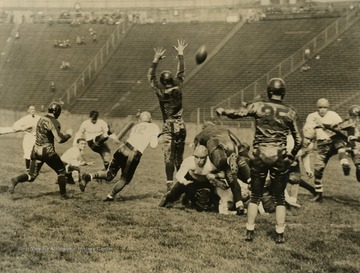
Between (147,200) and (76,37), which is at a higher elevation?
(76,37)

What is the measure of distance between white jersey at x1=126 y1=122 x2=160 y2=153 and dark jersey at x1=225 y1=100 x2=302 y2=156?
2.61 metres

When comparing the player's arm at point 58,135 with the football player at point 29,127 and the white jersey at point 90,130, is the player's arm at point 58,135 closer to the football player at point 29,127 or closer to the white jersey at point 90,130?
the football player at point 29,127

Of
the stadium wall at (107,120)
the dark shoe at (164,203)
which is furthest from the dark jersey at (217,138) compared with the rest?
the stadium wall at (107,120)

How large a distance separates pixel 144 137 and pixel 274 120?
2.97m

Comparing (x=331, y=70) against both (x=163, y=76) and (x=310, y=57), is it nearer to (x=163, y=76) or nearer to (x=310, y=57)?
(x=310, y=57)

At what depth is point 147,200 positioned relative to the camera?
8.94 meters

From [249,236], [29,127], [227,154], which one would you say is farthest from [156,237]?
[29,127]

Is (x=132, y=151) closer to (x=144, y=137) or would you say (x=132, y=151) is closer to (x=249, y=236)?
(x=144, y=137)

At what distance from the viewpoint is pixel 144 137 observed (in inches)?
344

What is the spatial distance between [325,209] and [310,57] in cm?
1741

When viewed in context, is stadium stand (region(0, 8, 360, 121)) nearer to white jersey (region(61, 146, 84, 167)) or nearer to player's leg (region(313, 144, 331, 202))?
player's leg (region(313, 144, 331, 202))

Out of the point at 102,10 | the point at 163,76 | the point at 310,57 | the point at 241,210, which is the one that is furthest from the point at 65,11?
the point at 241,210

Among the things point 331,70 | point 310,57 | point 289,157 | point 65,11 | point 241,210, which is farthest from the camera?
point 65,11

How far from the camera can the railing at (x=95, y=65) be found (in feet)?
86.4
